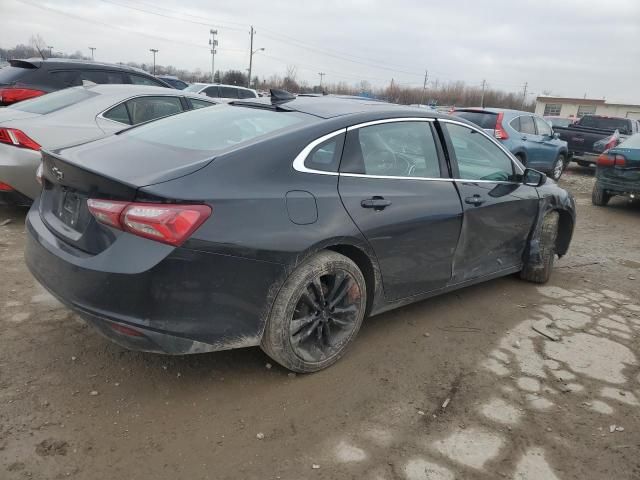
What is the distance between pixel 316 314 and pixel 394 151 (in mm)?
1220

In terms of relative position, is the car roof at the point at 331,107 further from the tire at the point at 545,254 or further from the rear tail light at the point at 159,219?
the tire at the point at 545,254

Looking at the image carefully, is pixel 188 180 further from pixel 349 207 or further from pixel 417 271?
pixel 417 271

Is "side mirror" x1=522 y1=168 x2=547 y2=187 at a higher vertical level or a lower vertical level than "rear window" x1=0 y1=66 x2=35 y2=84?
lower

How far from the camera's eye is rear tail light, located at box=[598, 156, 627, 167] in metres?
8.70

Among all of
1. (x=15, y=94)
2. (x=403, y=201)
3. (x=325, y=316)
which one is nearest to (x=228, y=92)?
(x=15, y=94)

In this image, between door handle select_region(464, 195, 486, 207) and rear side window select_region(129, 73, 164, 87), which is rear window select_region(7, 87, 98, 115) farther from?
door handle select_region(464, 195, 486, 207)

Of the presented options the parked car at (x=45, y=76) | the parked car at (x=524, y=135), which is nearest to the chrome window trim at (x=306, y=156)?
the parked car at (x=45, y=76)

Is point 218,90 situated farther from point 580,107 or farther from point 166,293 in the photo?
point 580,107

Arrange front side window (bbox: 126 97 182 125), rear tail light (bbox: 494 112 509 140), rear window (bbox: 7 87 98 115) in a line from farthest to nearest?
rear tail light (bbox: 494 112 509 140), front side window (bbox: 126 97 182 125), rear window (bbox: 7 87 98 115)

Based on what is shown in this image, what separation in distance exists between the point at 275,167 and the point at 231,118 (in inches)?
32.4

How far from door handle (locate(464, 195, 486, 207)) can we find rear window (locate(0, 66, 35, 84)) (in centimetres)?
668

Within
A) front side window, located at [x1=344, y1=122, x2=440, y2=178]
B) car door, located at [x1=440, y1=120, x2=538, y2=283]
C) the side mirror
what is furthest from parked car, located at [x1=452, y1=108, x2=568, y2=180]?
front side window, located at [x1=344, y1=122, x2=440, y2=178]

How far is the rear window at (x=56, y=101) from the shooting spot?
575cm

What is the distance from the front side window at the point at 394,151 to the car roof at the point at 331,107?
105mm
